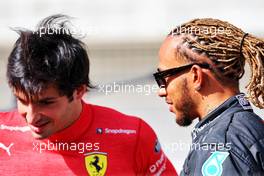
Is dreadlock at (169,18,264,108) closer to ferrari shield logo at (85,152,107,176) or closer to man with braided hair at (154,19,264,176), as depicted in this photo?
man with braided hair at (154,19,264,176)

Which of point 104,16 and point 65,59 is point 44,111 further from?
point 104,16

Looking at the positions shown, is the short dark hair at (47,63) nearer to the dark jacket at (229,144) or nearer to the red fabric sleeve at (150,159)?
the red fabric sleeve at (150,159)

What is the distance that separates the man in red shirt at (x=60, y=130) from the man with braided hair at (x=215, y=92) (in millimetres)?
385

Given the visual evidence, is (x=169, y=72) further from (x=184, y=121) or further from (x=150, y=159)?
(x=150, y=159)

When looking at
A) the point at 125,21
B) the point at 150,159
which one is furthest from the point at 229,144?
the point at 125,21

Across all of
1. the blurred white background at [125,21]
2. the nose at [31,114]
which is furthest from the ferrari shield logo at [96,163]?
the blurred white background at [125,21]

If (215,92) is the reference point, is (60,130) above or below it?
below

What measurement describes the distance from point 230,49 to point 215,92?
15 centimetres

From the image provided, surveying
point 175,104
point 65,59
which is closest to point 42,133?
point 65,59

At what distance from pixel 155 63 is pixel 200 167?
5.99 ft

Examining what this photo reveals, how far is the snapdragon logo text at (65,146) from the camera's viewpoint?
2.43m

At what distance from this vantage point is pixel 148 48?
3758 mm

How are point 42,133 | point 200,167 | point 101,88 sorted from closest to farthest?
point 200,167 < point 42,133 < point 101,88

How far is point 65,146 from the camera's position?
2.46m
